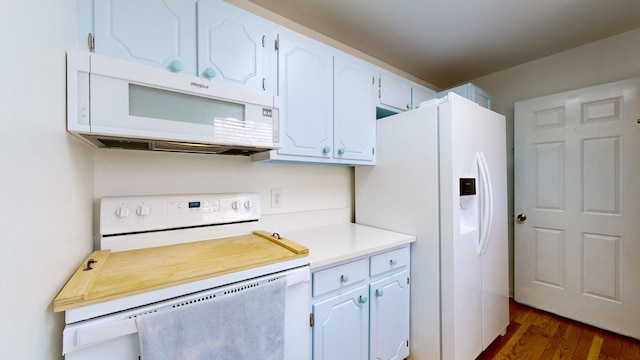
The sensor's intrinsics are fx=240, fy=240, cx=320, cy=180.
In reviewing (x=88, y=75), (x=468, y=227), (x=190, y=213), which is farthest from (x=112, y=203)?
(x=468, y=227)

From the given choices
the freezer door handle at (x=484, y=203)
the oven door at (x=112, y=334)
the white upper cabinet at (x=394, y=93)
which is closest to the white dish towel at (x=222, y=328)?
the oven door at (x=112, y=334)

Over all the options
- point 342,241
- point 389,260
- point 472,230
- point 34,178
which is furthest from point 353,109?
point 34,178

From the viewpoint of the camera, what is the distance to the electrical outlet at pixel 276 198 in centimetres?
168

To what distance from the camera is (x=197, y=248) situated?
1154 millimetres

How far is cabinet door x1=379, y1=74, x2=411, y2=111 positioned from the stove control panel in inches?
48.9

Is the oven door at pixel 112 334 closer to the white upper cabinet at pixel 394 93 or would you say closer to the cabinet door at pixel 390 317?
the cabinet door at pixel 390 317

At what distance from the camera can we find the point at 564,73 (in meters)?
2.24

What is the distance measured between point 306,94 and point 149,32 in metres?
0.79

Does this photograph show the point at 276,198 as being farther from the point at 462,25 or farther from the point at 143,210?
the point at 462,25

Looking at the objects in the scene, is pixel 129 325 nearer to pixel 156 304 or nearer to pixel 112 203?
pixel 156 304

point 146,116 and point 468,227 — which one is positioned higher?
point 146,116

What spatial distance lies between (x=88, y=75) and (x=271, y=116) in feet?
2.19

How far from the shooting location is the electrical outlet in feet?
5.50

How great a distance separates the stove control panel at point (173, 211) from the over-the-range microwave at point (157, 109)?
0.88 feet
